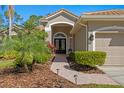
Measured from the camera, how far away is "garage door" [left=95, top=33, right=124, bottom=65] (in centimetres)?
1867

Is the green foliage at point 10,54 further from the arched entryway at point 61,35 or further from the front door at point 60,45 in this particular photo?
the front door at point 60,45

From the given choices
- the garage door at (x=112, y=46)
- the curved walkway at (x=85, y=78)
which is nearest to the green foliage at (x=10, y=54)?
the curved walkway at (x=85, y=78)

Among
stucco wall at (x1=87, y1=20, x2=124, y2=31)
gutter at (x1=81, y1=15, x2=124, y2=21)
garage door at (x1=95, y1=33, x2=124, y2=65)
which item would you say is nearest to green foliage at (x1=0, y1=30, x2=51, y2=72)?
gutter at (x1=81, y1=15, x2=124, y2=21)

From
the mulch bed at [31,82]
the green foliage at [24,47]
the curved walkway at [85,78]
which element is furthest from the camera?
the green foliage at [24,47]

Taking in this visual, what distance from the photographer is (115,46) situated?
1878cm

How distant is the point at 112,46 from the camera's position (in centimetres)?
1877

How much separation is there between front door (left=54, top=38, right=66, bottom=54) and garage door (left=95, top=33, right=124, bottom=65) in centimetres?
1940

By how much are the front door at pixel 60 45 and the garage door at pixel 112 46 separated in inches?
764

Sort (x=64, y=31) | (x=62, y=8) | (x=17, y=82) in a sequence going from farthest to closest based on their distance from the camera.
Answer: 1. (x=64, y=31)
2. (x=62, y=8)
3. (x=17, y=82)

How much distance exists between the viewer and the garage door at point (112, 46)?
18.7m
